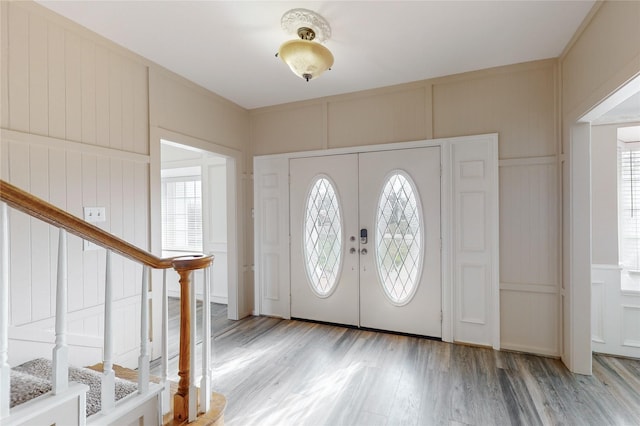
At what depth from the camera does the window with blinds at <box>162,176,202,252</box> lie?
5.11 m

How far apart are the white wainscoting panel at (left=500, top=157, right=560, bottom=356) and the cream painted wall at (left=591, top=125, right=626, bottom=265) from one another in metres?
0.69

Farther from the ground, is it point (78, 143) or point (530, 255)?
point (78, 143)

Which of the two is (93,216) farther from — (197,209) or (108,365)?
(197,209)

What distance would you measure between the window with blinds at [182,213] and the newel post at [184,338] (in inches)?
148

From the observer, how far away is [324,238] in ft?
12.7

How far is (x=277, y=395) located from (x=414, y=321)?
5.78ft

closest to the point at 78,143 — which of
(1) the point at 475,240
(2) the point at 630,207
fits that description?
(1) the point at 475,240

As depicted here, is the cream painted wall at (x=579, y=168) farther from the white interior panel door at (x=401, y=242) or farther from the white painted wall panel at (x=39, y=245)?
→ the white painted wall panel at (x=39, y=245)

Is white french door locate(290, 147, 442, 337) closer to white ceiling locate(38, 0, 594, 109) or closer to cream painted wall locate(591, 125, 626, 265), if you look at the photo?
white ceiling locate(38, 0, 594, 109)

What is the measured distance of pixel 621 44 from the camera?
6.23 ft

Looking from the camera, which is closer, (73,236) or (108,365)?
(108,365)

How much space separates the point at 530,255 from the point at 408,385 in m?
1.76

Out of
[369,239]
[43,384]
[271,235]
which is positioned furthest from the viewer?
[271,235]

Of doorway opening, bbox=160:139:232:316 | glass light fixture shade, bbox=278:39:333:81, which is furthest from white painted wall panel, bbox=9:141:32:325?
doorway opening, bbox=160:139:232:316
